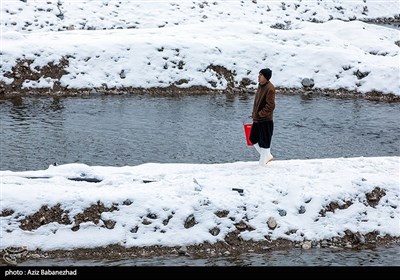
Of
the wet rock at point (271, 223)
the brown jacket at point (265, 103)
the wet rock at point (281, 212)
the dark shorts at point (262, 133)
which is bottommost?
the wet rock at point (271, 223)

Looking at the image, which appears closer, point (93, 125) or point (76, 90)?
point (93, 125)

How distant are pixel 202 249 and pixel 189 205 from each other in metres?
1.19

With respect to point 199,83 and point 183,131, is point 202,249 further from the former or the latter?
point 199,83

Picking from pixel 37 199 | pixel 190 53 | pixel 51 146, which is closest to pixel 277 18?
pixel 190 53

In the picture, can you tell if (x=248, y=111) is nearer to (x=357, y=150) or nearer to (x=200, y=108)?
(x=200, y=108)

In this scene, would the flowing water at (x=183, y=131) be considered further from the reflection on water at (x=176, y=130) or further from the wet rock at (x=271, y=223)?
the wet rock at (x=271, y=223)

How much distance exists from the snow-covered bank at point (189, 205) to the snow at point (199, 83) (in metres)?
0.03

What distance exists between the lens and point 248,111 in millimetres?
25828

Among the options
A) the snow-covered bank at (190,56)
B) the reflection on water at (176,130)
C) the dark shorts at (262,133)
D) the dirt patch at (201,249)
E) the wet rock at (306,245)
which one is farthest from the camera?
the snow-covered bank at (190,56)

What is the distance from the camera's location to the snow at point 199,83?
13891 millimetres

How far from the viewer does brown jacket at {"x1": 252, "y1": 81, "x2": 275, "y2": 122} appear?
15.7 metres

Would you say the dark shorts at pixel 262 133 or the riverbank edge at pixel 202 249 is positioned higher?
the dark shorts at pixel 262 133

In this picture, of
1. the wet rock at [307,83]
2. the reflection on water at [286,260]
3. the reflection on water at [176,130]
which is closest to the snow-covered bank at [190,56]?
the wet rock at [307,83]
